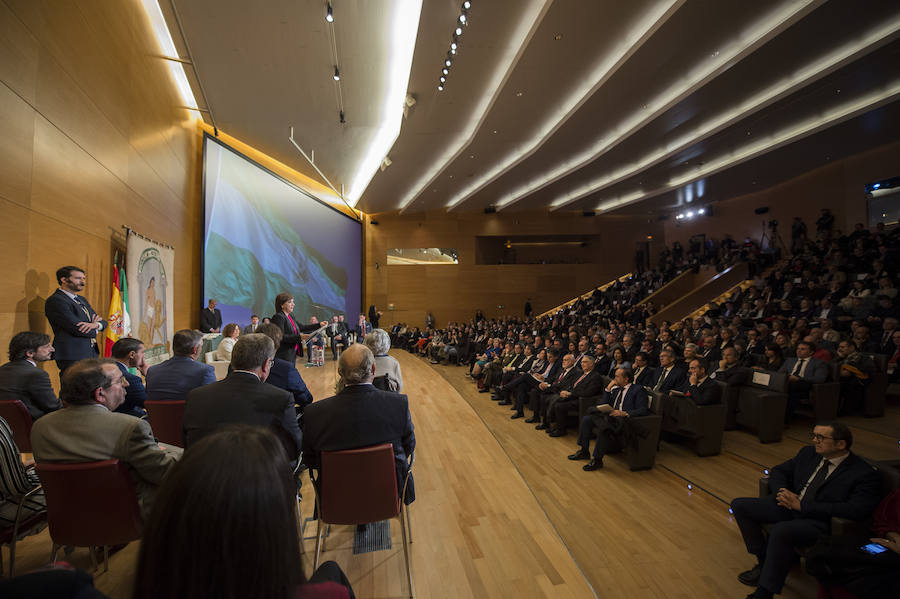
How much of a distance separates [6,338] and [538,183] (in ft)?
41.3

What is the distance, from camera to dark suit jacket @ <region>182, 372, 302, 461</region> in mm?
1983

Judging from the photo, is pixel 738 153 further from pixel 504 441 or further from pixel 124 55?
pixel 124 55

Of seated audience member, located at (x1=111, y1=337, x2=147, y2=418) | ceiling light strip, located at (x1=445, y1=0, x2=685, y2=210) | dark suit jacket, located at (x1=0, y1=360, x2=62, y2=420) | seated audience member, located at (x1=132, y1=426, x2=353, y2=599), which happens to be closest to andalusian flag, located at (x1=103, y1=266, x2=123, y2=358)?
dark suit jacket, located at (x1=0, y1=360, x2=62, y2=420)

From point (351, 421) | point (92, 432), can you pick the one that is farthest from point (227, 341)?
point (351, 421)

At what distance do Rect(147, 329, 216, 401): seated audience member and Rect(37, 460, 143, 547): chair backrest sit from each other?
33.1 inches

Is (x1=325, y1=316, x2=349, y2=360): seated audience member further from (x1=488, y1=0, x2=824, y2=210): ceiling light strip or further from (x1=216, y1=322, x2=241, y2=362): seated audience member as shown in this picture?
(x1=488, y1=0, x2=824, y2=210): ceiling light strip

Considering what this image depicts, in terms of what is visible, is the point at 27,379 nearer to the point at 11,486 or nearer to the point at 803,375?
the point at 11,486

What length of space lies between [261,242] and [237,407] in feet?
27.0

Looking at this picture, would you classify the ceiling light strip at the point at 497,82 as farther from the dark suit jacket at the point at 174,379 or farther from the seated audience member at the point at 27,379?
the seated audience member at the point at 27,379

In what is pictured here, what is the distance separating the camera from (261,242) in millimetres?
9461

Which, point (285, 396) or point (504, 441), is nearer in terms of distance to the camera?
point (285, 396)

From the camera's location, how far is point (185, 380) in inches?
103

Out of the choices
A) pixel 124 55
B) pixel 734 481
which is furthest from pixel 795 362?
pixel 124 55

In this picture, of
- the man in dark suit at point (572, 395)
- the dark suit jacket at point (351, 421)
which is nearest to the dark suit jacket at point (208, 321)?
the man in dark suit at point (572, 395)
